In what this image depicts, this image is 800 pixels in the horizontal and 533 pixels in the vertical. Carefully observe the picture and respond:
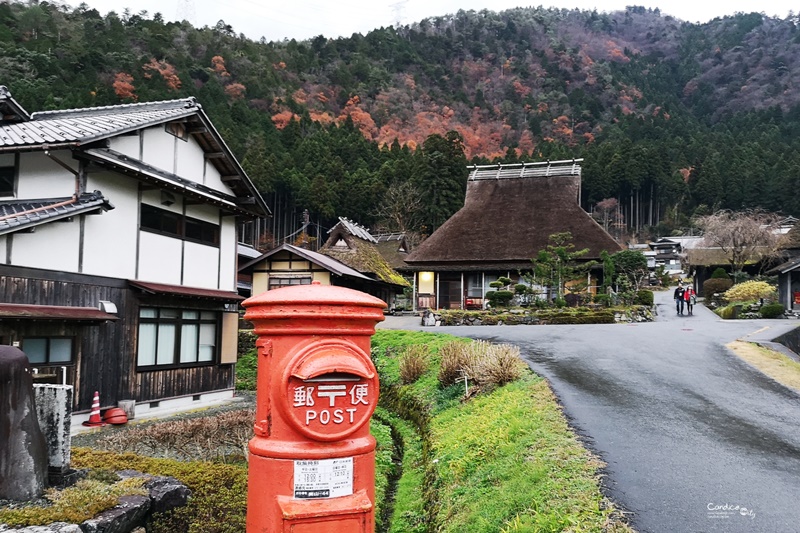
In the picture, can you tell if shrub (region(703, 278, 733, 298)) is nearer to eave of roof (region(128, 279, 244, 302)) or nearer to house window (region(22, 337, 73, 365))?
eave of roof (region(128, 279, 244, 302))

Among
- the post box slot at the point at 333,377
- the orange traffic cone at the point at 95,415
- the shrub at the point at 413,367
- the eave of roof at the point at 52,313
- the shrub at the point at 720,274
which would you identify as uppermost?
Answer: the shrub at the point at 720,274

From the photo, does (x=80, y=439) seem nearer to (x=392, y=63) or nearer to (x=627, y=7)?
(x=392, y=63)

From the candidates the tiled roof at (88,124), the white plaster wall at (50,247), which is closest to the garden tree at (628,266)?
the tiled roof at (88,124)

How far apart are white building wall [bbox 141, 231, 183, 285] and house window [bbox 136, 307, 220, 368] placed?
0.74 m

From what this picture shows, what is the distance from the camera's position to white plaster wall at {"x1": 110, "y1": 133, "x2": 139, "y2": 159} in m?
13.1

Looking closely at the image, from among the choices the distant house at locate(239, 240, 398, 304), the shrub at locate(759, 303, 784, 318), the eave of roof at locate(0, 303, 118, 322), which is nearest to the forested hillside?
the distant house at locate(239, 240, 398, 304)

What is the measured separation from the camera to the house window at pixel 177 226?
1419 cm

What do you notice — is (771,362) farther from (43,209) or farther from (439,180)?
(439,180)

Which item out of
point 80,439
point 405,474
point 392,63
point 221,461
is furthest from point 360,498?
point 392,63

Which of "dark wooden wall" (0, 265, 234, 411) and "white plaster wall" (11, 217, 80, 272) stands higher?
"white plaster wall" (11, 217, 80, 272)

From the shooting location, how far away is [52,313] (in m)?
10.9

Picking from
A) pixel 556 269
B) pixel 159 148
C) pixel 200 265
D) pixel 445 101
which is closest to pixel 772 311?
pixel 556 269

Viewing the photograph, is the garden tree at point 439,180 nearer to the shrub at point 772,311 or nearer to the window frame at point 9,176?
the shrub at point 772,311

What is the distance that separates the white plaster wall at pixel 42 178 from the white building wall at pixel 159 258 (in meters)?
1.94
